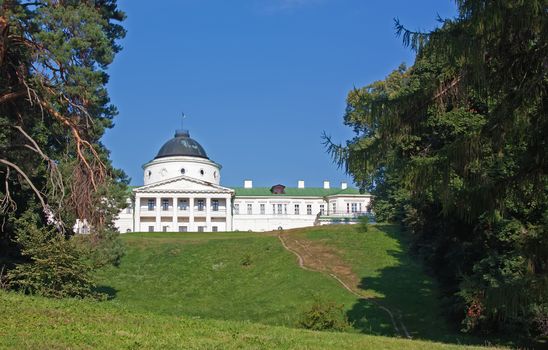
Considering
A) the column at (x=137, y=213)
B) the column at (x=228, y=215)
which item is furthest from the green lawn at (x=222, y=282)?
the column at (x=228, y=215)

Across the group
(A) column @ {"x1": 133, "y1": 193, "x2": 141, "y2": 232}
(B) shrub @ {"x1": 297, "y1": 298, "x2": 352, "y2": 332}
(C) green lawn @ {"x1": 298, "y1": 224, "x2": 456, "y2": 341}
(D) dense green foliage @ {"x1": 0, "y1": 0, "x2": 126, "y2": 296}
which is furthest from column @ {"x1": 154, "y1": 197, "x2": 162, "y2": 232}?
(B) shrub @ {"x1": 297, "y1": 298, "x2": 352, "y2": 332}

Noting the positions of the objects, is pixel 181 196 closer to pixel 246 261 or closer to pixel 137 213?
pixel 137 213

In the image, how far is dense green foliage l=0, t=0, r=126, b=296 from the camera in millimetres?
17078

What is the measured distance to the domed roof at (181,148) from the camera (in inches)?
3145

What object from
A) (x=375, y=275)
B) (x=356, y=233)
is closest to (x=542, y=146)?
(x=375, y=275)

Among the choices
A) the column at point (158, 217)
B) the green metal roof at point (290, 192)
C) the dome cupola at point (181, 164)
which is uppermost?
the dome cupola at point (181, 164)

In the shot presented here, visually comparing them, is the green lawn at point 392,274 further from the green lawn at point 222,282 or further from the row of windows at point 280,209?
the row of windows at point 280,209

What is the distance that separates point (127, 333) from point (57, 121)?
10.4 m

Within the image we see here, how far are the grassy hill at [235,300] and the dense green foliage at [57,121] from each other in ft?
7.01

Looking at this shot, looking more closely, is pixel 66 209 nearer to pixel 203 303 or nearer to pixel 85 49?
pixel 85 49

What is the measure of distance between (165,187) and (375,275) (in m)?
46.5

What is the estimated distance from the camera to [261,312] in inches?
1102

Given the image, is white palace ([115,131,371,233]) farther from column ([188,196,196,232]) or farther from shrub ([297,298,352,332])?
shrub ([297,298,352,332])

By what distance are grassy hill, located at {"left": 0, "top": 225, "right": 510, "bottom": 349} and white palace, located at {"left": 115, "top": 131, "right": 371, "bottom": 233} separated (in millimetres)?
28273
